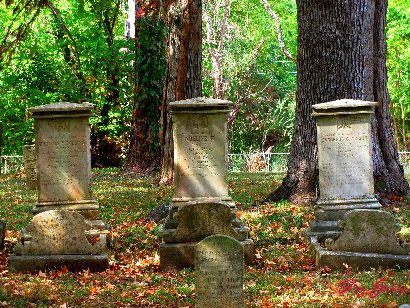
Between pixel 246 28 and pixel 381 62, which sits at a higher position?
pixel 246 28

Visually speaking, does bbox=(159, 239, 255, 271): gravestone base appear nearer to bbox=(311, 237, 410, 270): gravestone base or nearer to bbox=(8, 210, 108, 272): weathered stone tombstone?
bbox=(8, 210, 108, 272): weathered stone tombstone

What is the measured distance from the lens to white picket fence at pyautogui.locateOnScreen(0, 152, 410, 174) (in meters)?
27.3

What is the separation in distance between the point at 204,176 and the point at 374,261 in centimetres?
272

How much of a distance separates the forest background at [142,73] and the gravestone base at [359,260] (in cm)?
987

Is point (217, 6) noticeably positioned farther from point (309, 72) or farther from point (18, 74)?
point (309, 72)

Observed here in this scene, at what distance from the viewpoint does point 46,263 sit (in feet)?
30.3

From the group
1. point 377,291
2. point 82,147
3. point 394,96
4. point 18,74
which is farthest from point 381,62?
point 394,96

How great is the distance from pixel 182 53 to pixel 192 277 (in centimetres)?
879

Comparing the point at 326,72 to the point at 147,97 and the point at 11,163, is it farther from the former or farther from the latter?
the point at 11,163

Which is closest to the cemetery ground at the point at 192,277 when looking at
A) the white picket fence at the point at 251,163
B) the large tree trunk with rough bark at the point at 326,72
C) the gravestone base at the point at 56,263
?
the gravestone base at the point at 56,263

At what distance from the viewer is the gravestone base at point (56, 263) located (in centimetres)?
916

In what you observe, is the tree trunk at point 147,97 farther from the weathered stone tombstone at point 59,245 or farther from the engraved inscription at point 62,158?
the weathered stone tombstone at point 59,245

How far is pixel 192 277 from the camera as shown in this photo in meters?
8.81

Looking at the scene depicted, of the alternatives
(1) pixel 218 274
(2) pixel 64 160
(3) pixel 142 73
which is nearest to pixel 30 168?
(3) pixel 142 73
